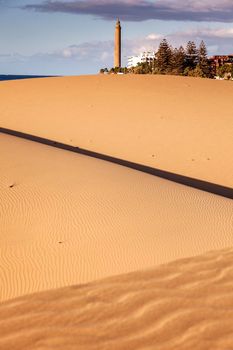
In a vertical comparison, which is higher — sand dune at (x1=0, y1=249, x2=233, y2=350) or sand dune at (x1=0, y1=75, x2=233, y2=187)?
sand dune at (x1=0, y1=249, x2=233, y2=350)

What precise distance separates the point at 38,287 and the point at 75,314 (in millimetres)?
503

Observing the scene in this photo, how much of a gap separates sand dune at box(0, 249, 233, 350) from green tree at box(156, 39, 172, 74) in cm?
6497

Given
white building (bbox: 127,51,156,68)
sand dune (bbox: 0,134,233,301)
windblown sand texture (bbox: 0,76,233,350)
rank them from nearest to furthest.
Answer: windblown sand texture (bbox: 0,76,233,350), sand dune (bbox: 0,134,233,301), white building (bbox: 127,51,156,68)

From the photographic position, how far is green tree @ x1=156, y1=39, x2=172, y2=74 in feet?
222

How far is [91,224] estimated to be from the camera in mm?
5363

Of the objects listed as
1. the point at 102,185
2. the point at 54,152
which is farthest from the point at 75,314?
the point at 54,152

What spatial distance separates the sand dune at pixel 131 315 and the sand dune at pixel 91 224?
0.23 meters

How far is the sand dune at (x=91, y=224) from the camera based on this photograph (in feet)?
14.7

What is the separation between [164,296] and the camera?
4.11 metres

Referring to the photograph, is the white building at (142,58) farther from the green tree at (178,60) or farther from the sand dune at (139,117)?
the sand dune at (139,117)

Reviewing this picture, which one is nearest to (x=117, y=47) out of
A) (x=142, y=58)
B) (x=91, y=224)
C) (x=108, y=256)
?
(x=142, y=58)

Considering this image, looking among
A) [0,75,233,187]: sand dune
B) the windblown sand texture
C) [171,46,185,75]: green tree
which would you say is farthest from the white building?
the windblown sand texture

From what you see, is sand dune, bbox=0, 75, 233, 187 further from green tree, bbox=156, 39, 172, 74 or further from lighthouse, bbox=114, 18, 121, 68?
lighthouse, bbox=114, 18, 121, 68

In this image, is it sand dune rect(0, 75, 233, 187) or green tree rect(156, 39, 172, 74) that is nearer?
sand dune rect(0, 75, 233, 187)
